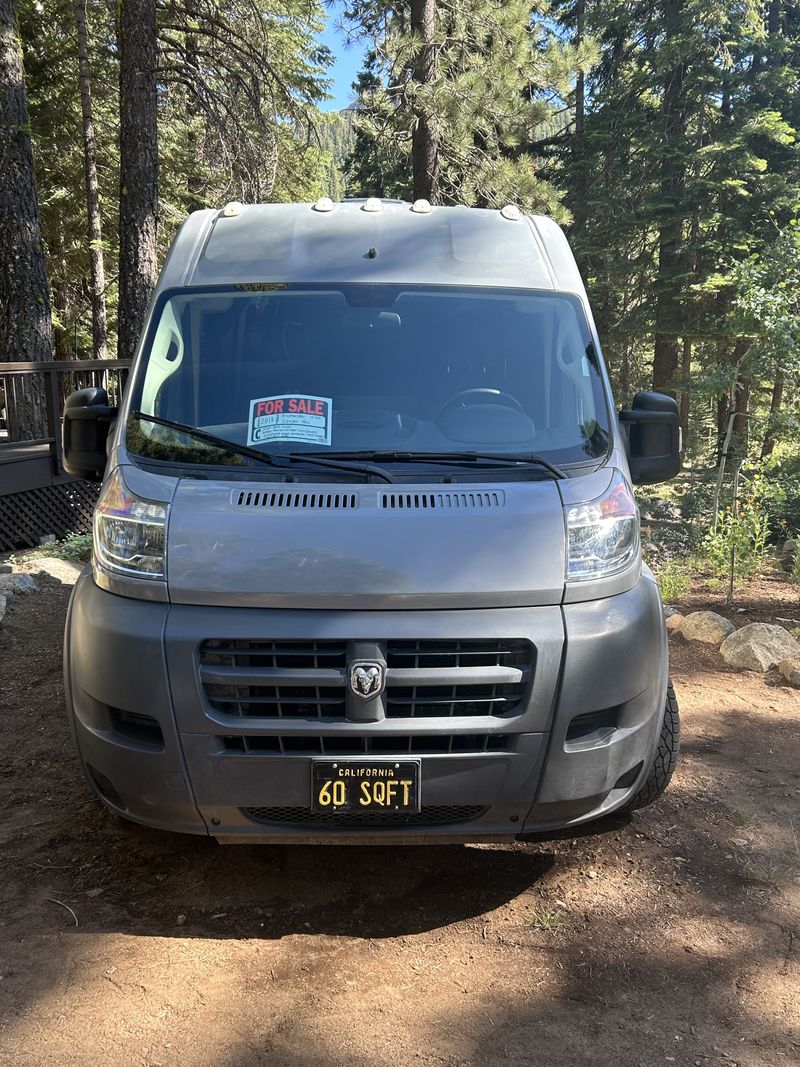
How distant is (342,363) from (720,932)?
266 centimetres

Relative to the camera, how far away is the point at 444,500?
3.06 meters

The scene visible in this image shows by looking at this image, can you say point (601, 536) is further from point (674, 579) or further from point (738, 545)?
point (738, 545)

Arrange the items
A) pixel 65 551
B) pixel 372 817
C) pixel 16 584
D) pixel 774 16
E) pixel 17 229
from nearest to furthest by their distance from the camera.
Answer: pixel 372 817, pixel 16 584, pixel 65 551, pixel 17 229, pixel 774 16

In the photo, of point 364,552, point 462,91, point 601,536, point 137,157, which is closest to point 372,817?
point 364,552

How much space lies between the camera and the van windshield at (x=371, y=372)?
351 cm

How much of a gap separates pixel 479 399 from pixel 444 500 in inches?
32.4

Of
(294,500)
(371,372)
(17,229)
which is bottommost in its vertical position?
(294,500)

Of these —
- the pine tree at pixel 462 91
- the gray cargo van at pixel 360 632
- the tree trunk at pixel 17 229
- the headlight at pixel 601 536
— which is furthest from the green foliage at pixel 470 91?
the headlight at pixel 601 536

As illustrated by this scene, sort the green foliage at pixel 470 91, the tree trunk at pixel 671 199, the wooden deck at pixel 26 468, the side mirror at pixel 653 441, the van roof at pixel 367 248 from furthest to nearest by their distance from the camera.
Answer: the tree trunk at pixel 671 199 < the green foliage at pixel 470 91 < the wooden deck at pixel 26 468 < the van roof at pixel 367 248 < the side mirror at pixel 653 441

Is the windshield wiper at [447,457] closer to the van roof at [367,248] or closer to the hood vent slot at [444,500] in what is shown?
the hood vent slot at [444,500]

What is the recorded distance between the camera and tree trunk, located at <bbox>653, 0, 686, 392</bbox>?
23016 mm

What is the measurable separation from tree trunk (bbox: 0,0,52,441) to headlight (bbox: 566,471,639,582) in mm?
10615

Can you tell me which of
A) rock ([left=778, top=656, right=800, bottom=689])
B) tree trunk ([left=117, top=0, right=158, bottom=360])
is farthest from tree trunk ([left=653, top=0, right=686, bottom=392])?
rock ([left=778, top=656, right=800, bottom=689])

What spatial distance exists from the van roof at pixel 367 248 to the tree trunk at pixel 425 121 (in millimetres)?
11459
